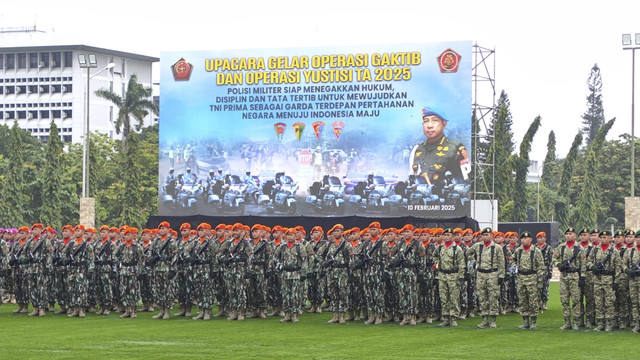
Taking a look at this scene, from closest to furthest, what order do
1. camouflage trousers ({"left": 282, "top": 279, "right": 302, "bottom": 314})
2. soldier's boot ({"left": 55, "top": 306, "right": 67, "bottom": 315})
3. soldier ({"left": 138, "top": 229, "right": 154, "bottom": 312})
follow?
camouflage trousers ({"left": 282, "top": 279, "right": 302, "bottom": 314}) → soldier ({"left": 138, "top": 229, "right": 154, "bottom": 312}) → soldier's boot ({"left": 55, "top": 306, "right": 67, "bottom": 315})

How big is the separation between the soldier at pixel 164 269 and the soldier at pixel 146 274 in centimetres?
21

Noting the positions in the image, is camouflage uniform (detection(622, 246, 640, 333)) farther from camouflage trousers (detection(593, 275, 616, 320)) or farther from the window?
the window

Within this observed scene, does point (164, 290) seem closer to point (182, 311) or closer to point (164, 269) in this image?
point (164, 269)

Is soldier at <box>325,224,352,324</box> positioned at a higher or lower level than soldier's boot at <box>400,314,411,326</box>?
higher

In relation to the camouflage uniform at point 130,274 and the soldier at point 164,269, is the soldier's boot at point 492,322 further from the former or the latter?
the camouflage uniform at point 130,274

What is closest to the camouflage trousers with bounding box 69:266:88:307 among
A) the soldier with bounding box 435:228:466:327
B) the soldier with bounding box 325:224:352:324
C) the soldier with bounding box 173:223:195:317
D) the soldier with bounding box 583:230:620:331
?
the soldier with bounding box 173:223:195:317

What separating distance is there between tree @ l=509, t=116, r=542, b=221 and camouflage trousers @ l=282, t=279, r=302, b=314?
1480 inches

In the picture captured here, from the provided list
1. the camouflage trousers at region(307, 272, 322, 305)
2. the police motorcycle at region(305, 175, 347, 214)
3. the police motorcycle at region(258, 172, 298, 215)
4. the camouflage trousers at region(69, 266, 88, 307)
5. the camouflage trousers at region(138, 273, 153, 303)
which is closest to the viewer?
the camouflage trousers at region(69, 266, 88, 307)

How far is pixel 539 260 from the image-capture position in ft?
55.9

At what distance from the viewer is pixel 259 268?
18.8 metres

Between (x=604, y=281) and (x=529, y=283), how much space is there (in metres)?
1.16

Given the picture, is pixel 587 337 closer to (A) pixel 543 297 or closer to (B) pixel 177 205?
(A) pixel 543 297

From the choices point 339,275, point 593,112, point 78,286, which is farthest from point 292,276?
point 593,112

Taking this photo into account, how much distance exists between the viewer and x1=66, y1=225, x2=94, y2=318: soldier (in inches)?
768
